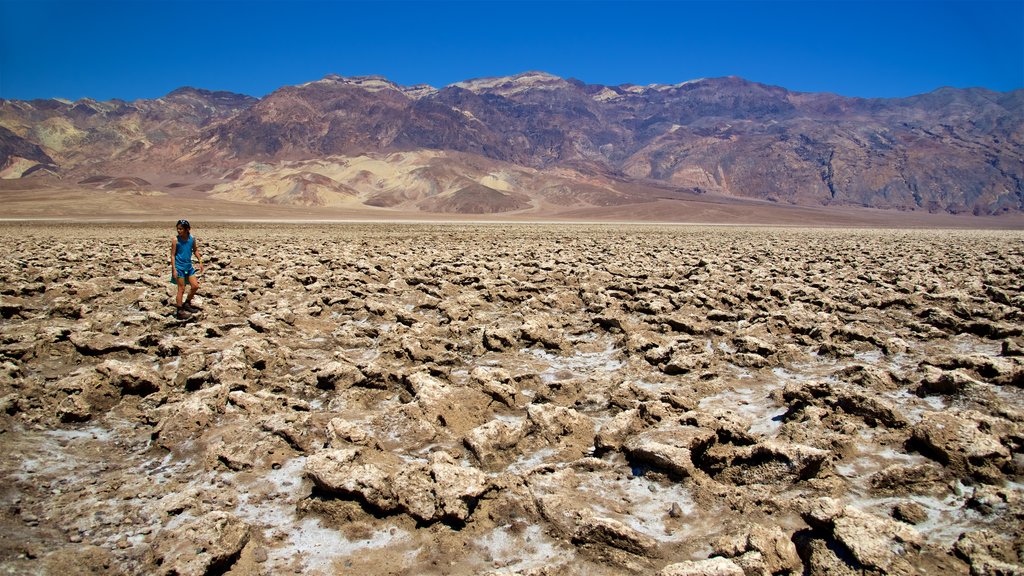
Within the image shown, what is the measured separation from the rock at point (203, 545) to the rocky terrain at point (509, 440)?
0.04ft

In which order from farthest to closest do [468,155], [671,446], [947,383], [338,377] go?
1. [468,155]
2. [338,377]
3. [947,383]
4. [671,446]

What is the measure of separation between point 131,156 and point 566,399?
507 feet

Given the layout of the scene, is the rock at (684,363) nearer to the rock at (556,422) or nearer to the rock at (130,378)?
the rock at (556,422)

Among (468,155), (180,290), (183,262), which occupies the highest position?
(468,155)

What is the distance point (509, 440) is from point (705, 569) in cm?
169

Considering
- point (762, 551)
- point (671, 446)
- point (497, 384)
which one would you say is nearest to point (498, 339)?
point (497, 384)

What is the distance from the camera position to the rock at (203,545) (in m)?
2.42

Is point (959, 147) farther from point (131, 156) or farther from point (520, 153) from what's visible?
point (131, 156)

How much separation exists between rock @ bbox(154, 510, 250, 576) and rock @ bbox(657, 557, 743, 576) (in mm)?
1937

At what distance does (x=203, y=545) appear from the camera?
254 cm

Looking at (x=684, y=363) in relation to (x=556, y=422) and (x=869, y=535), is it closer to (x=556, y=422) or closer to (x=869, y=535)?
(x=556, y=422)

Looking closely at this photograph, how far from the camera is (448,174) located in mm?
98375

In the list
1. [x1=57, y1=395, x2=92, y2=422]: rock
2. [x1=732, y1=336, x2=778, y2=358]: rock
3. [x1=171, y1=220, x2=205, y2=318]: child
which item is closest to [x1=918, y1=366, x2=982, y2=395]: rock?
[x1=732, y1=336, x2=778, y2=358]: rock

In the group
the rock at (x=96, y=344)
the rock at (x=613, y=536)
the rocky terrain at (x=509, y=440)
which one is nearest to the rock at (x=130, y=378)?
the rocky terrain at (x=509, y=440)
